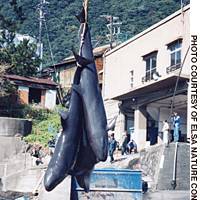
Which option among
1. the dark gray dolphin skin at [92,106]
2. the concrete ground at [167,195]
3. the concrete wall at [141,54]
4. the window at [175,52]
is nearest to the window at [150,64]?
the concrete wall at [141,54]

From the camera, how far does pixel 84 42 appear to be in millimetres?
7656

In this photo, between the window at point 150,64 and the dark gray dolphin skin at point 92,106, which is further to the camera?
the window at point 150,64

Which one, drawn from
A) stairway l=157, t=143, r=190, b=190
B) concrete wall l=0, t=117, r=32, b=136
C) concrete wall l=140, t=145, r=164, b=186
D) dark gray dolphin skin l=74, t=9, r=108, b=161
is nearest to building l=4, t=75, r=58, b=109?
concrete wall l=0, t=117, r=32, b=136

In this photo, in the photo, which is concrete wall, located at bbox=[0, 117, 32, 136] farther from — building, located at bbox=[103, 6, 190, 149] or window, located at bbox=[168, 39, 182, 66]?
window, located at bbox=[168, 39, 182, 66]

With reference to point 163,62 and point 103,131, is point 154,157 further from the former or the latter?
point 103,131

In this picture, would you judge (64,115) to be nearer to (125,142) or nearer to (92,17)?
(125,142)

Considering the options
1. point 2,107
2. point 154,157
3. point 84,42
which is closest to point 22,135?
point 2,107

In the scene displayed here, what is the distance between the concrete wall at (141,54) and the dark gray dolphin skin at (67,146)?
23911mm

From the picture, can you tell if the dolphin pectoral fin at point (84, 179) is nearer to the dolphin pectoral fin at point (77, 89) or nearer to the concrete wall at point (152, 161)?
the dolphin pectoral fin at point (77, 89)

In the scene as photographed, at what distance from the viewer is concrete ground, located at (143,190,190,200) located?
23.1 m

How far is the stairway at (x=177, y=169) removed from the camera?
26.2 m

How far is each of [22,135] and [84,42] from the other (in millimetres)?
33245

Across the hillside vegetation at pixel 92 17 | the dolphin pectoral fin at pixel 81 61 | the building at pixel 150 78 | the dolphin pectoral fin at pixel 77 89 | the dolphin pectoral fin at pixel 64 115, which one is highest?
the hillside vegetation at pixel 92 17

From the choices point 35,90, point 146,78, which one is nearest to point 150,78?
point 146,78
